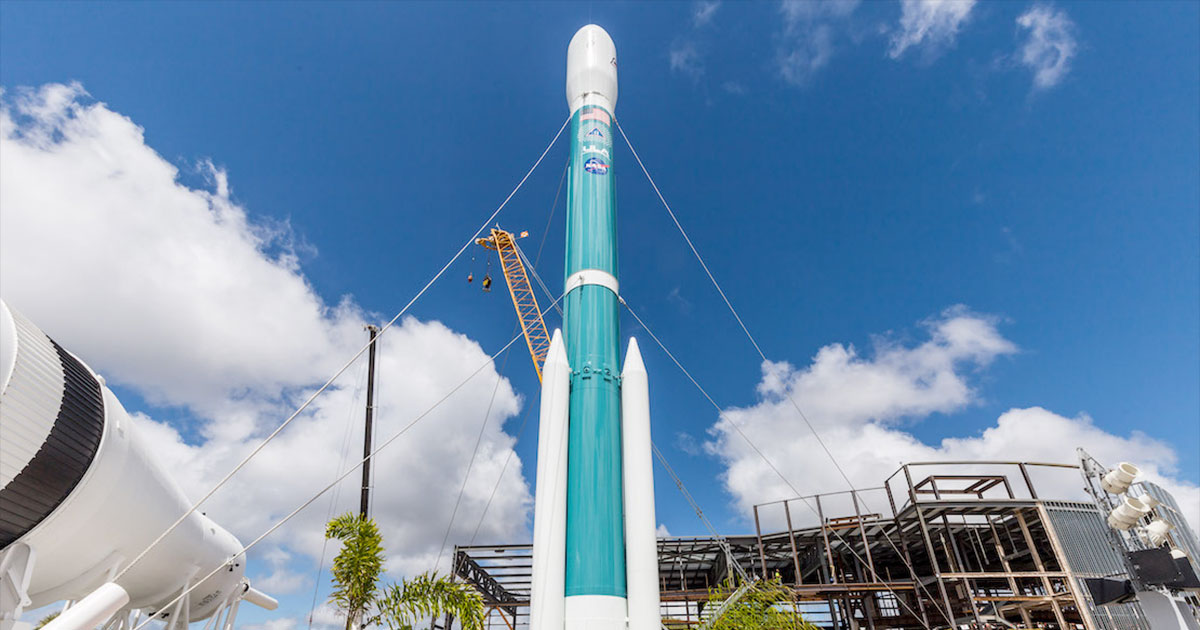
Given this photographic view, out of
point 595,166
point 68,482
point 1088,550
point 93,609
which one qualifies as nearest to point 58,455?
point 68,482

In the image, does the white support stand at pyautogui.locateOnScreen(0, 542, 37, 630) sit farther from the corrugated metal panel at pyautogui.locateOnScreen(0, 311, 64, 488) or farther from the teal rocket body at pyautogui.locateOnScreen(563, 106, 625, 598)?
the teal rocket body at pyautogui.locateOnScreen(563, 106, 625, 598)

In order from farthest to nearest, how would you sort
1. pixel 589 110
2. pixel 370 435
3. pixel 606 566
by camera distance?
pixel 370 435 → pixel 589 110 → pixel 606 566

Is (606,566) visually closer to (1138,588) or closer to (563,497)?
(563,497)

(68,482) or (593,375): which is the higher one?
(593,375)

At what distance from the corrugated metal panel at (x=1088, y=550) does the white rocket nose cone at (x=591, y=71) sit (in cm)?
2143

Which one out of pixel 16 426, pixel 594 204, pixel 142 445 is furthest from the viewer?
pixel 594 204

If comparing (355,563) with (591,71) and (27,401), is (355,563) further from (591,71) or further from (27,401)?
(591,71)

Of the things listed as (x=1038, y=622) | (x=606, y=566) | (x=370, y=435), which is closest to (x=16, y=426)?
(x=606, y=566)

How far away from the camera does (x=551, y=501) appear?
1123 centimetres

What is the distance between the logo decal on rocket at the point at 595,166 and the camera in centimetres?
1524

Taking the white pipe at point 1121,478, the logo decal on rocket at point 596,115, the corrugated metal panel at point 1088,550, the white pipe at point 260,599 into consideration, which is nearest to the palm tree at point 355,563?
the white pipe at point 260,599

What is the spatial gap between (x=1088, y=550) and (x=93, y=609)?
27527 mm

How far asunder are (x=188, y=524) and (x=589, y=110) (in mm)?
14366

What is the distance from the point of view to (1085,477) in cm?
1302
